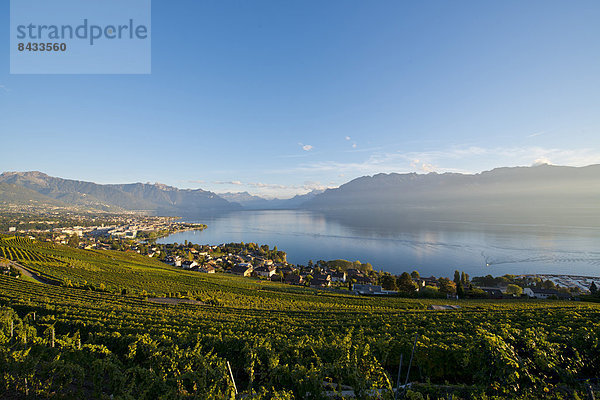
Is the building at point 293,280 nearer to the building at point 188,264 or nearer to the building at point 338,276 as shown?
the building at point 338,276

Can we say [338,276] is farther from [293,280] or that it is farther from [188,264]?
[188,264]

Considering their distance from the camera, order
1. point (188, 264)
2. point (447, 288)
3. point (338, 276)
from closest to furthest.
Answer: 1. point (447, 288)
2. point (338, 276)
3. point (188, 264)

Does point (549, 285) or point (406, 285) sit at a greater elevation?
point (406, 285)

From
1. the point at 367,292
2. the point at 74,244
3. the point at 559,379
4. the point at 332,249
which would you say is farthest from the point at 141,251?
the point at 559,379

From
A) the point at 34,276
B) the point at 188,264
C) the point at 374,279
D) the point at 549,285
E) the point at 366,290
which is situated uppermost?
the point at 34,276

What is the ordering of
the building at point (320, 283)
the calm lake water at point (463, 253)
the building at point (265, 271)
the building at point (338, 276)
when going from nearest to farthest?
the building at point (320, 283) < the building at point (338, 276) < the building at point (265, 271) < the calm lake water at point (463, 253)

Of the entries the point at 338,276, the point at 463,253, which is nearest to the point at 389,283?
the point at 338,276

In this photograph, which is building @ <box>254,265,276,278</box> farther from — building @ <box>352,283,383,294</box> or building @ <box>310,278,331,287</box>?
building @ <box>352,283,383,294</box>

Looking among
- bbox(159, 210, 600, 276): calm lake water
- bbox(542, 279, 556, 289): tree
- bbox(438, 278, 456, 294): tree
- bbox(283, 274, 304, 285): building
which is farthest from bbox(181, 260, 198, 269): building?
bbox(542, 279, 556, 289): tree

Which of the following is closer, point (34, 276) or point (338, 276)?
point (34, 276)

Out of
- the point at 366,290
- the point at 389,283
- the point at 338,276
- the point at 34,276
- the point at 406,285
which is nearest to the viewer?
the point at 34,276

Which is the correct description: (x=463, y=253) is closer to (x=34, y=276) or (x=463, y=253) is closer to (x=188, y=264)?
(x=188, y=264)

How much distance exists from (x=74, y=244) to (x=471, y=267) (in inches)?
4644

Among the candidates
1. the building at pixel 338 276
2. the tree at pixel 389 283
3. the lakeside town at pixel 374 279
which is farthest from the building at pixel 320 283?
the tree at pixel 389 283
